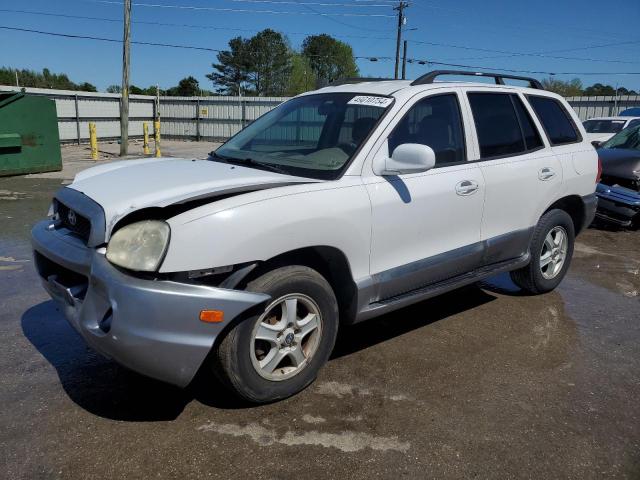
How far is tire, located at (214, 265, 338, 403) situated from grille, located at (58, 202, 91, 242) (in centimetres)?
95

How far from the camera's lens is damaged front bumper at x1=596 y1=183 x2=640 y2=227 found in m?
7.95

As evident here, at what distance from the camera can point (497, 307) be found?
4.86m

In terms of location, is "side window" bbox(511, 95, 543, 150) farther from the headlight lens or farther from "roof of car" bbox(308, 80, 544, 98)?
the headlight lens

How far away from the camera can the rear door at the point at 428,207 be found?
11.1ft

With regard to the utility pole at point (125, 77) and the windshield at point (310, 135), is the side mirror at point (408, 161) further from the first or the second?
the utility pole at point (125, 77)

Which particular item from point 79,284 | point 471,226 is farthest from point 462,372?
point 79,284

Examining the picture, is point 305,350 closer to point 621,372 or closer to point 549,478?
point 549,478

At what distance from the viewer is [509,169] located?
421cm

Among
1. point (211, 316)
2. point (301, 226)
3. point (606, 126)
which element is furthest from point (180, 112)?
point (211, 316)

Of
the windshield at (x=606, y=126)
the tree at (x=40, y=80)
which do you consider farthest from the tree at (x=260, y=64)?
the windshield at (x=606, y=126)

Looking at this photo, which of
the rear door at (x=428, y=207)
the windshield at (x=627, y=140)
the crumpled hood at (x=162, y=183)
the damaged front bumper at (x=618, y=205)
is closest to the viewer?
the crumpled hood at (x=162, y=183)

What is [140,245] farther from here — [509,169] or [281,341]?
[509,169]

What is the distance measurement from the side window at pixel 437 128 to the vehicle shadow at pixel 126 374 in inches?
54.5

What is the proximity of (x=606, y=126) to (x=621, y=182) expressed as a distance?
→ 7374mm
